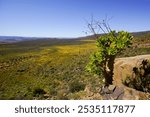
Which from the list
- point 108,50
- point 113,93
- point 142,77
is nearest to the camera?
point 113,93

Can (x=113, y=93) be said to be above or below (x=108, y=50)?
below

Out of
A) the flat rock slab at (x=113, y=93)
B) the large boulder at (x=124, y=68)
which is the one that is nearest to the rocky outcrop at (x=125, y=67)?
the large boulder at (x=124, y=68)

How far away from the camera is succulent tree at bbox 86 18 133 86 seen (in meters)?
11.9

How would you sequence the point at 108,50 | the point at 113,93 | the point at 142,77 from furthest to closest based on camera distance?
1. the point at 108,50
2. the point at 142,77
3. the point at 113,93

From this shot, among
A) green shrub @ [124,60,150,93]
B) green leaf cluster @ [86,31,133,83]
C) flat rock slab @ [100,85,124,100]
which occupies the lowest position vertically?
flat rock slab @ [100,85,124,100]

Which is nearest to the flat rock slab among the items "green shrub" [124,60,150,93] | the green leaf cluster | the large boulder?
the large boulder

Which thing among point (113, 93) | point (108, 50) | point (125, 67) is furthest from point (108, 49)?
point (113, 93)

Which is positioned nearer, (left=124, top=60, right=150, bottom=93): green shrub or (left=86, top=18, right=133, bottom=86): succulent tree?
(left=124, top=60, right=150, bottom=93): green shrub

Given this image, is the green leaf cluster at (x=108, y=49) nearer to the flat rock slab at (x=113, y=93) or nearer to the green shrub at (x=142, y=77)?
the green shrub at (x=142, y=77)

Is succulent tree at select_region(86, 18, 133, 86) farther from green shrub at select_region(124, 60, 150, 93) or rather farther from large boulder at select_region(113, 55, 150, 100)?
green shrub at select_region(124, 60, 150, 93)

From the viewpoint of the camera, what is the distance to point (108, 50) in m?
12.0

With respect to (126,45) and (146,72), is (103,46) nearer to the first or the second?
(126,45)

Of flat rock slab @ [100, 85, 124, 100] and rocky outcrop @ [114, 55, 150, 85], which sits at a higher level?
rocky outcrop @ [114, 55, 150, 85]

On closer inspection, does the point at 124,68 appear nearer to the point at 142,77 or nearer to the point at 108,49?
the point at 142,77
